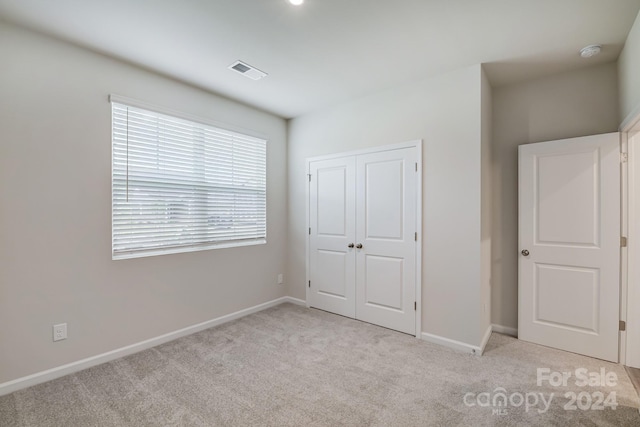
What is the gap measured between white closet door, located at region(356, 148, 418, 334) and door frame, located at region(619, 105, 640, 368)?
167 cm

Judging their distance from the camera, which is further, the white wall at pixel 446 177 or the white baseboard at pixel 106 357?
the white wall at pixel 446 177

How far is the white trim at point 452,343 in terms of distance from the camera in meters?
2.68

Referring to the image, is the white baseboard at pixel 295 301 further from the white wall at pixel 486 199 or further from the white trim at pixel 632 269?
the white trim at pixel 632 269

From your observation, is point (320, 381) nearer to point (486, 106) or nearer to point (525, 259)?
point (525, 259)

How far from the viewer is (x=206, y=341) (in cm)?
294

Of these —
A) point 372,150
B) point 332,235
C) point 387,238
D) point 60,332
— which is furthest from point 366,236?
point 60,332

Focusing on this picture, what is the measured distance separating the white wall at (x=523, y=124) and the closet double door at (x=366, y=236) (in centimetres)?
96

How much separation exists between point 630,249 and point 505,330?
4.29ft

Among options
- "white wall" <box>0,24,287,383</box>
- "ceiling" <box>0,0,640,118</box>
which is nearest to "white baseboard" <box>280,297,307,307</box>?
"white wall" <box>0,24,287,383</box>

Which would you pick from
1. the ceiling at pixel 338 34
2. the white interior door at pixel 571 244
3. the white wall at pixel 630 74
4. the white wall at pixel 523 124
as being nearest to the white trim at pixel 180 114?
the ceiling at pixel 338 34

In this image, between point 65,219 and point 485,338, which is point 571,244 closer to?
point 485,338

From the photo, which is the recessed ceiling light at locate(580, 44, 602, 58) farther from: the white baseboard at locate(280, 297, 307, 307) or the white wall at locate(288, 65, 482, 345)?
the white baseboard at locate(280, 297, 307, 307)

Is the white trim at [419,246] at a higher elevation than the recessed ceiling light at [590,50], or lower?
lower

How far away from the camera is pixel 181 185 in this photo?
3.07 m
